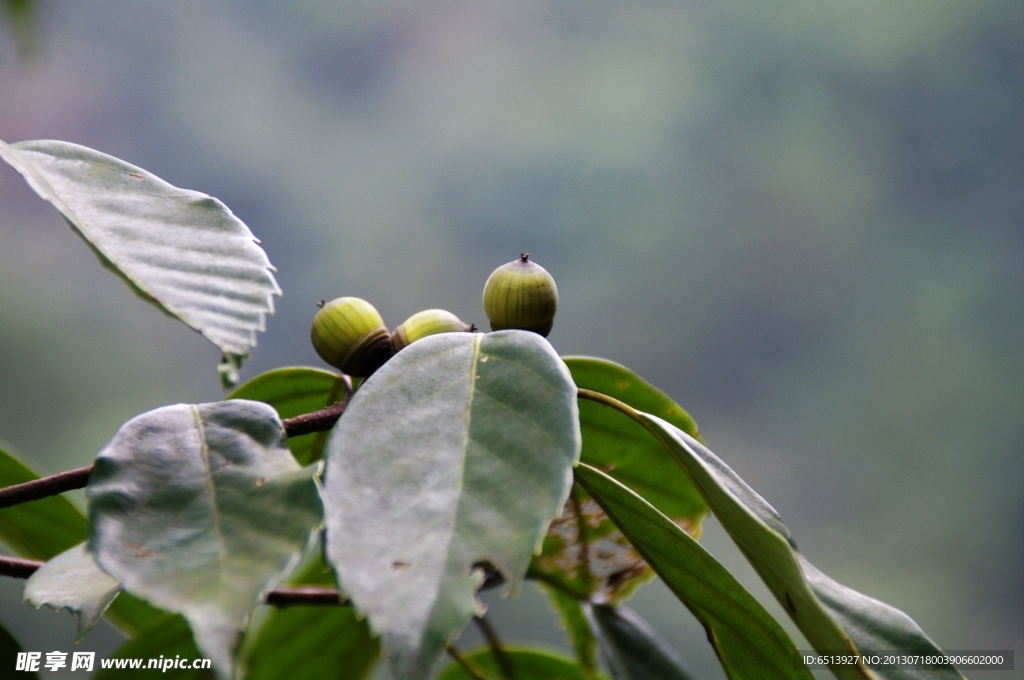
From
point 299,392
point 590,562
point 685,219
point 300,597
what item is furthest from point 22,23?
point 685,219

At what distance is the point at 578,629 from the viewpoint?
0.67 m

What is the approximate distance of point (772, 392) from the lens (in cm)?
479

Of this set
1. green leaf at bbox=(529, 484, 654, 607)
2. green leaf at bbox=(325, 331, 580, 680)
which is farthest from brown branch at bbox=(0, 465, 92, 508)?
green leaf at bbox=(529, 484, 654, 607)

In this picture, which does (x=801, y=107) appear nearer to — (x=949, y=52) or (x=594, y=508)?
(x=949, y=52)

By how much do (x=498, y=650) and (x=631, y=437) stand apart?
221 millimetres

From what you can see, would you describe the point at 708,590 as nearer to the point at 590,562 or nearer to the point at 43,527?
the point at 590,562

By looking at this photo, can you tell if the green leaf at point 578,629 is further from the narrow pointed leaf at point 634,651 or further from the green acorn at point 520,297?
the green acorn at point 520,297

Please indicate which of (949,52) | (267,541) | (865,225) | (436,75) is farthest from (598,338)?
(267,541)

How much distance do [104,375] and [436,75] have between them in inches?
114

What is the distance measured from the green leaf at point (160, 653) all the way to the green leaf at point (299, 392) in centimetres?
14

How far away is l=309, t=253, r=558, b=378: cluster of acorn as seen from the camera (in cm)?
41

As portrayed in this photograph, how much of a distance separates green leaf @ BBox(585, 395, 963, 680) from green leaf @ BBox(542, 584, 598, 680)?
0.30 meters

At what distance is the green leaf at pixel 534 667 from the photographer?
656mm

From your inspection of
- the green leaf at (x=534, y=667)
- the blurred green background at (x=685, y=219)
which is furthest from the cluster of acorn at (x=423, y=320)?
the blurred green background at (x=685, y=219)
